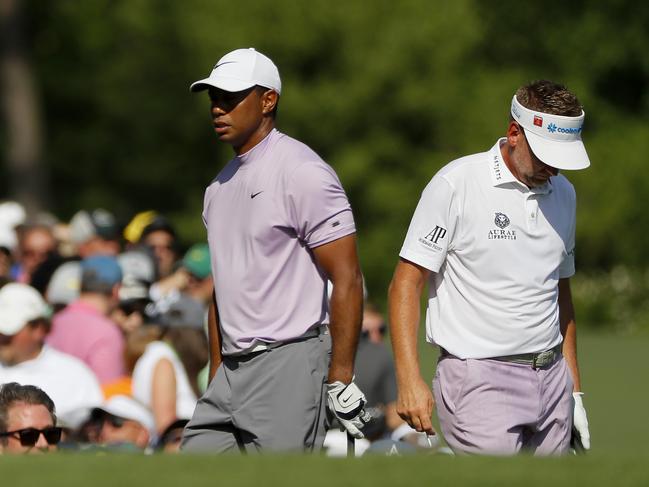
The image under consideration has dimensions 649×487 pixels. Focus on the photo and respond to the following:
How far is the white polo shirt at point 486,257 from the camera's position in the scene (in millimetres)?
5844

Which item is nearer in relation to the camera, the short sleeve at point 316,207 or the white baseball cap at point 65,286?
the short sleeve at point 316,207

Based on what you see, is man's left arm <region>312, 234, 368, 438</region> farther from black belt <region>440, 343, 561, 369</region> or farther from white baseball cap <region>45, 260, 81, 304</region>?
white baseball cap <region>45, 260, 81, 304</region>

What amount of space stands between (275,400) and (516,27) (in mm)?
41306

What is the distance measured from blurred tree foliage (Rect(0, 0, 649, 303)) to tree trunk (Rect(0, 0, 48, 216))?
166 inches

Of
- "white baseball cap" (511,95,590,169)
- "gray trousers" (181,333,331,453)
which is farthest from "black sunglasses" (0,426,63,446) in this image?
"white baseball cap" (511,95,590,169)

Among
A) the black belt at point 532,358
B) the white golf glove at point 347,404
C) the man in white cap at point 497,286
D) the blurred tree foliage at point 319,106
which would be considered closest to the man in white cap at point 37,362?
the white golf glove at point 347,404

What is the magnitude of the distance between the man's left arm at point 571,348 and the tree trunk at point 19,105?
2619cm

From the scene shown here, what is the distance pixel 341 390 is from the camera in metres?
5.77

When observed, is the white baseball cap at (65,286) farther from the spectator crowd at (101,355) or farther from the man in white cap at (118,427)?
the man in white cap at (118,427)

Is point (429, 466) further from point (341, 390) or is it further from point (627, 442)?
point (627, 442)

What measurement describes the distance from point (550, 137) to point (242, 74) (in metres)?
1.21

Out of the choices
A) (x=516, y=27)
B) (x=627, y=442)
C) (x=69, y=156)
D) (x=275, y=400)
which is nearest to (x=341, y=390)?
(x=275, y=400)

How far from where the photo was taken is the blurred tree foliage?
3534 centimetres

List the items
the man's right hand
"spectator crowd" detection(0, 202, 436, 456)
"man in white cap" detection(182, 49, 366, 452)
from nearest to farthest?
the man's right hand < "man in white cap" detection(182, 49, 366, 452) < "spectator crowd" detection(0, 202, 436, 456)
